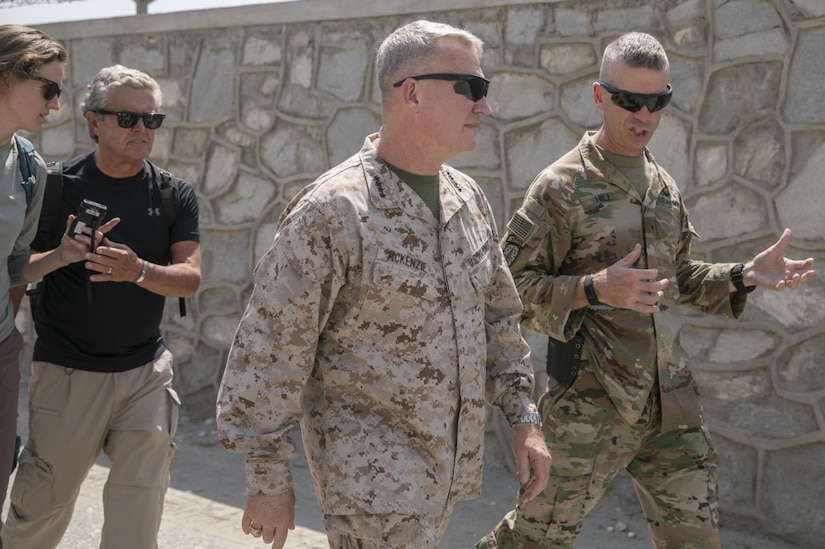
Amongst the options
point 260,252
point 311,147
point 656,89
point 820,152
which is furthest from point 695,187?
point 260,252

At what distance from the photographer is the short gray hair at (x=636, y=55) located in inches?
147

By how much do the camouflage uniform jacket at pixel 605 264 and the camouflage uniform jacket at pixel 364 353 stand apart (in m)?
0.83

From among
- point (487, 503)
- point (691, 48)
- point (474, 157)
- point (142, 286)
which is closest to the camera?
point (142, 286)

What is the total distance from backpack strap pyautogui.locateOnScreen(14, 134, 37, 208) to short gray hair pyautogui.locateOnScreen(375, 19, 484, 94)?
4.67ft

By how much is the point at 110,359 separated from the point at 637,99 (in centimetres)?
210

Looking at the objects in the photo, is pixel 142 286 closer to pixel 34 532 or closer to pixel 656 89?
pixel 34 532

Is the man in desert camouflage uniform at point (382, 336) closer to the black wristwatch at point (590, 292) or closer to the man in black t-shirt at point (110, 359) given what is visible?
the black wristwatch at point (590, 292)

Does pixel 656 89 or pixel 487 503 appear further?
pixel 487 503

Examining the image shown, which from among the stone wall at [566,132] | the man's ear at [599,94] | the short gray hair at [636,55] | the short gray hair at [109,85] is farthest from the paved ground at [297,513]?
the short gray hair at [636,55]

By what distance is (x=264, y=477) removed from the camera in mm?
2598

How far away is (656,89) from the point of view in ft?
12.3

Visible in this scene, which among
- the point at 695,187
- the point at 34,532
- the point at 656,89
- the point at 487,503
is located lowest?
the point at 487,503

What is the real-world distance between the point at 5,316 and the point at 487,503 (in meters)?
3.02

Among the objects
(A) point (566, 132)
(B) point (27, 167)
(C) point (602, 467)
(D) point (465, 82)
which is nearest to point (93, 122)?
(B) point (27, 167)
